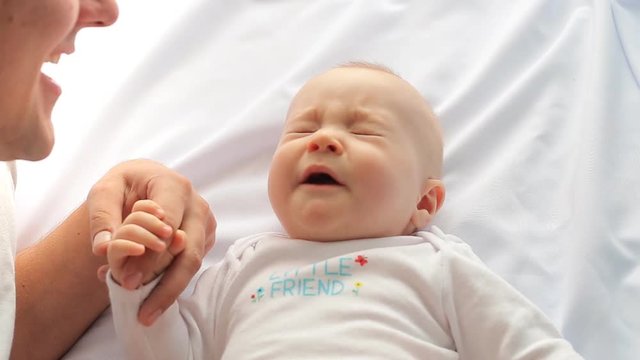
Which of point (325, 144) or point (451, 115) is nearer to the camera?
point (325, 144)

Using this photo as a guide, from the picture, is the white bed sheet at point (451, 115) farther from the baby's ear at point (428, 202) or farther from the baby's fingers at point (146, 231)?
the baby's fingers at point (146, 231)

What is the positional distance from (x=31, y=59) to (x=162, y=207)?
0.27 meters

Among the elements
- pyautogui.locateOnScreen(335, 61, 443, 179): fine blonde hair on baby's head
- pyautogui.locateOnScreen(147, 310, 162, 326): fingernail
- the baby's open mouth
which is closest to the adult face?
pyautogui.locateOnScreen(147, 310, 162, 326): fingernail

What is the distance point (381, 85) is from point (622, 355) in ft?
1.63

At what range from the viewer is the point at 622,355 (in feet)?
4.03

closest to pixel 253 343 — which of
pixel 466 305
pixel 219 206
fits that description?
pixel 466 305

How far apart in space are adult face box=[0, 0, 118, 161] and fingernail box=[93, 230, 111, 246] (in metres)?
0.13

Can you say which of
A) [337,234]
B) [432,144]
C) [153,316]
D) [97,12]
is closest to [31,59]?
[97,12]

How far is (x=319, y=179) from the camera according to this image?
122 cm

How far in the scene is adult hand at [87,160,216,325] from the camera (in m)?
1.11

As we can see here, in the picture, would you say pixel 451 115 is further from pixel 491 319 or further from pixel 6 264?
pixel 6 264

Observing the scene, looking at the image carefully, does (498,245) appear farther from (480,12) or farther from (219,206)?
(480,12)

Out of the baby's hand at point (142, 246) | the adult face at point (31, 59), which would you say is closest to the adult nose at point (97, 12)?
the adult face at point (31, 59)

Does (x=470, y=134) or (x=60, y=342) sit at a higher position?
(x=470, y=134)
